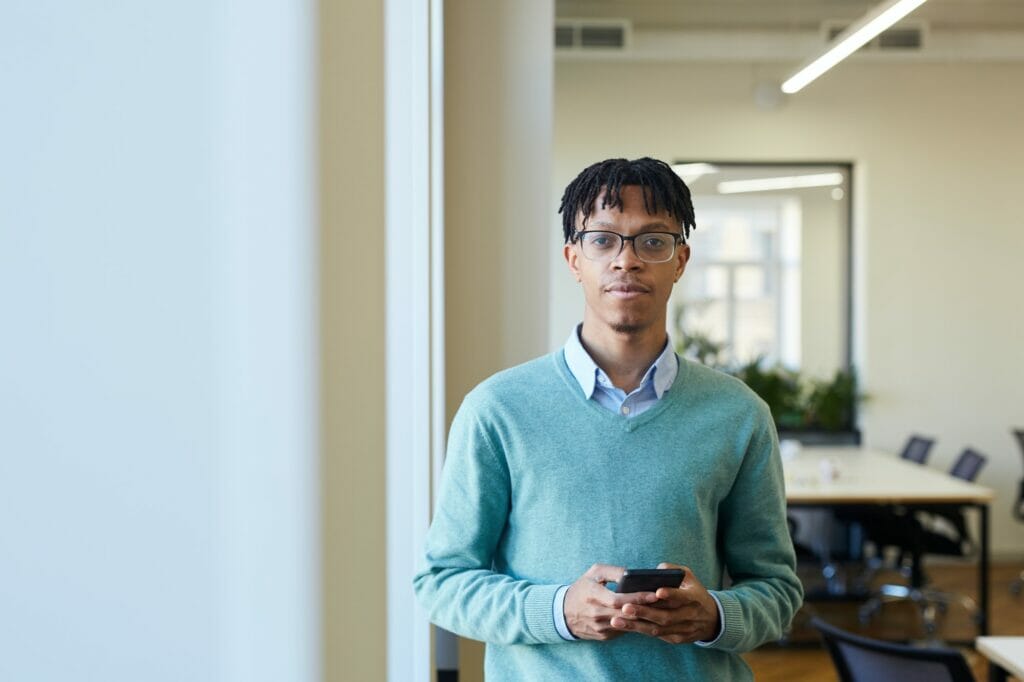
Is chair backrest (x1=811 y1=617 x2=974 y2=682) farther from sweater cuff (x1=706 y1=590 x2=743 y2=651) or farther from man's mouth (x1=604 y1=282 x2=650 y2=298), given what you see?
man's mouth (x1=604 y1=282 x2=650 y2=298)

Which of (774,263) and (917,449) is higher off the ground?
(774,263)

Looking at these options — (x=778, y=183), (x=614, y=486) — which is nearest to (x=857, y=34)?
(x=778, y=183)

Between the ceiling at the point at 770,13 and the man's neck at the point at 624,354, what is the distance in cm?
636

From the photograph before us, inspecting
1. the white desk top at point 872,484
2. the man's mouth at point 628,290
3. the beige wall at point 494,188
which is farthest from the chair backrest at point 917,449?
the man's mouth at point 628,290

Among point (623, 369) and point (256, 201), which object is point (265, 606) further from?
point (623, 369)

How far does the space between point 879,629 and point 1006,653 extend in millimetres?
3316

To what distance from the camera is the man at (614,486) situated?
1.50 meters

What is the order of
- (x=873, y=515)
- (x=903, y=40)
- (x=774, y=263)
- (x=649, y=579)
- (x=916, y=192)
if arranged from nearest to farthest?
1. (x=649, y=579)
2. (x=873, y=515)
3. (x=903, y=40)
4. (x=916, y=192)
5. (x=774, y=263)

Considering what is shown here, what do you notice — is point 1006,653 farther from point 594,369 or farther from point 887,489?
point 887,489

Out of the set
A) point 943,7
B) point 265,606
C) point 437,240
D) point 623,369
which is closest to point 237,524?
point 265,606

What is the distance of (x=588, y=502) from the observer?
1.52 m

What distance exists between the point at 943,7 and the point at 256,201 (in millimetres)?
8460

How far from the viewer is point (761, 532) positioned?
1629 mm

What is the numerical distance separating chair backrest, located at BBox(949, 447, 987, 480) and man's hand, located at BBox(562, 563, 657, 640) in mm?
5440
